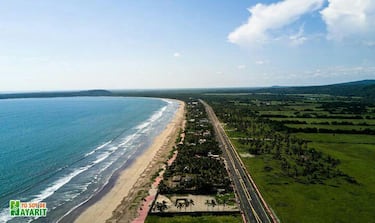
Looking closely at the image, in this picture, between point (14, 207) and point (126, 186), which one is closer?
point (14, 207)

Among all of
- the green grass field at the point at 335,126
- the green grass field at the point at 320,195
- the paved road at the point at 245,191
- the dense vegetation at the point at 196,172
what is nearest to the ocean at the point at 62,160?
the dense vegetation at the point at 196,172

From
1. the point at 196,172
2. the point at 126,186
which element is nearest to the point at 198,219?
Answer: the point at 196,172

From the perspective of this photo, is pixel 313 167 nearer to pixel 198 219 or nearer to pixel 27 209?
pixel 198 219

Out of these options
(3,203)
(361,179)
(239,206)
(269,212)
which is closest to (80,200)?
(3,203)

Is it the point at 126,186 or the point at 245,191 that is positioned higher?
the point at 245,191

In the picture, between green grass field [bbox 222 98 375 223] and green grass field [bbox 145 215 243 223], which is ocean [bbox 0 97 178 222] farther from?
green grass field [bbox 222 98 375 223]

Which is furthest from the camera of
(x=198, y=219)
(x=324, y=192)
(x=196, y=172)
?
(x=196, y=172)

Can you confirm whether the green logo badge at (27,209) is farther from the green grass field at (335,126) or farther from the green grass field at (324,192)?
the green grass field at (335,126)
